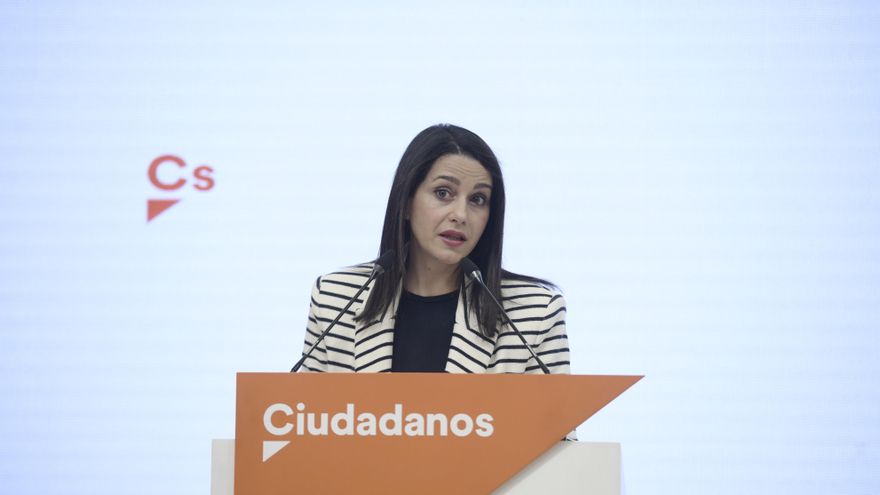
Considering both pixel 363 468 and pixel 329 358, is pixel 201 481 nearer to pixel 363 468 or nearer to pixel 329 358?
pixel 329 358

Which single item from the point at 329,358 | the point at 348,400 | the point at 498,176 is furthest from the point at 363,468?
the point at 498,176

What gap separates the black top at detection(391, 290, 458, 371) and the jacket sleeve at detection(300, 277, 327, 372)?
17 centimetres

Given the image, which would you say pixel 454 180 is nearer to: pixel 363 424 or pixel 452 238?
pixel 452 238

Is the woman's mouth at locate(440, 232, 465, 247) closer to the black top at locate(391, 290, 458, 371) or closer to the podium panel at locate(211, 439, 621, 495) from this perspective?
the black top at locate(391, 290, 458, 371)

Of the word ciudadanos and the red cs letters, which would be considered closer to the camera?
the word ciudadanos

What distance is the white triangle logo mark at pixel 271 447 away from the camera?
142 centimetres

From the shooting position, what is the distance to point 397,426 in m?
1.42

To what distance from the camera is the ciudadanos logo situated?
1.41 m

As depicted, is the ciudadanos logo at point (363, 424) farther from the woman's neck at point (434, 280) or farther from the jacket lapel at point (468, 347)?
→ the woman's neck at point (434, 280)

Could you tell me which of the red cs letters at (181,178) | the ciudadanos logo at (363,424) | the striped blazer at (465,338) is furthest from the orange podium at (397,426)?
the red cs letters at (181,178)

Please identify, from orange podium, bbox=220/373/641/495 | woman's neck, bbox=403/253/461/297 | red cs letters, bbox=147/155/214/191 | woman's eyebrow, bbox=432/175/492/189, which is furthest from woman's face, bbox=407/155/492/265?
red cs letters, bbox=147/155/214/191

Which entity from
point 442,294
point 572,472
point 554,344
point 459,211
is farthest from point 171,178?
point 572,472

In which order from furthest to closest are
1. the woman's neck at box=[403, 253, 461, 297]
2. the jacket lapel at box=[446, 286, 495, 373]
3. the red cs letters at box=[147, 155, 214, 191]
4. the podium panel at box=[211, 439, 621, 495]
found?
the red cs letters at box=[147, 155, 214, 191], the woman's neck at box=[403, 253, 461, 297], the jacket lapel at box=[446, 286, 495, 373], the podium panel at box=[211, 439, 621, 495]

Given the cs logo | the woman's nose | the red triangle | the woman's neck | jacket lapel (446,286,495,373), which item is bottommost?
jacket lapel (446,286,495,373)
